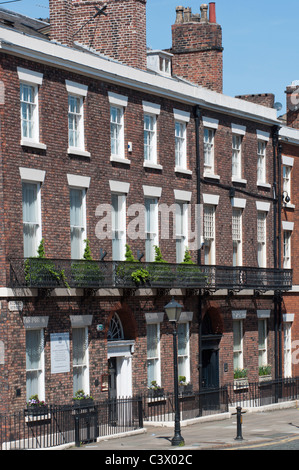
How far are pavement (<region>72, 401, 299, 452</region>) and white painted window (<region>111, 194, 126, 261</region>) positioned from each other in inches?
225

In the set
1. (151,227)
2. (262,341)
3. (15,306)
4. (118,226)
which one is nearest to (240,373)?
(262,341)

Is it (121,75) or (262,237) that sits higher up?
(121,75)

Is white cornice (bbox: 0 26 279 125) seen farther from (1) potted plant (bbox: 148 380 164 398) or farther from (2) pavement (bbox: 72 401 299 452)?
(2) pavement (bbox: 72 401 299 452)

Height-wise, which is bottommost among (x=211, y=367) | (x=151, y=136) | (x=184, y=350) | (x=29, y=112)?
(x=211, y=367)

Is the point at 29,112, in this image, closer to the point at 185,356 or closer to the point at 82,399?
the point at 82,399

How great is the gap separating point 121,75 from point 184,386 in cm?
1124

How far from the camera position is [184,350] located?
1479 inches

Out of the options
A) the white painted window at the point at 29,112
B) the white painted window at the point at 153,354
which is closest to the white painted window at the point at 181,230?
the white painted window at the point at 153,354

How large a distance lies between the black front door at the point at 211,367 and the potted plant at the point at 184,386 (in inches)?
Answer: 88.4

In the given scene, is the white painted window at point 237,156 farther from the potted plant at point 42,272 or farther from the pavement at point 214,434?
the potted plant at point 42,272

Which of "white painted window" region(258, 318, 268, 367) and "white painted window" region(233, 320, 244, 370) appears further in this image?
"white painted window" region(258, 318, 268, 367)

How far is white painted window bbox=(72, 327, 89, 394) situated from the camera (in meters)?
32.0

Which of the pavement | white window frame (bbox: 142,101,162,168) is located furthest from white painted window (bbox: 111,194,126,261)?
the pavement

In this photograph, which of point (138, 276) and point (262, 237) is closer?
point (138, 276)
